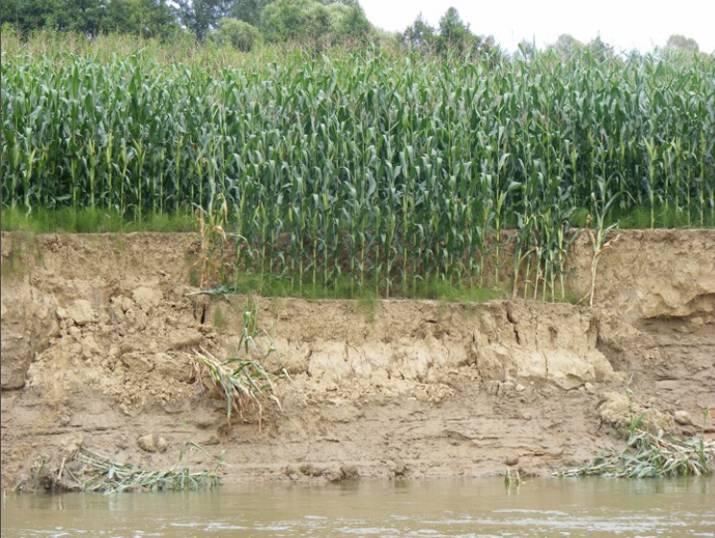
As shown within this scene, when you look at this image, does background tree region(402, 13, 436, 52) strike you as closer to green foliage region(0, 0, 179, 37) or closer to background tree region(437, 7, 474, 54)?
background tree region(437, 7, 474, 54)

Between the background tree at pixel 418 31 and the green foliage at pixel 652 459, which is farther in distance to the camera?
the background tree at pixel 418 31

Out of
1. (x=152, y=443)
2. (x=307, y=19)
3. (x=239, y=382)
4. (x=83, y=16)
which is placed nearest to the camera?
(x=152, y=443)

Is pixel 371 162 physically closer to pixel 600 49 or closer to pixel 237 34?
pixel 600 49

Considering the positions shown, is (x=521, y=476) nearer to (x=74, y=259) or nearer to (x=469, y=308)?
(x=469, y=308)

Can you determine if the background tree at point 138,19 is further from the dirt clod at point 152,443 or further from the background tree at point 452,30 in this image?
the dirt clod at point 152,443

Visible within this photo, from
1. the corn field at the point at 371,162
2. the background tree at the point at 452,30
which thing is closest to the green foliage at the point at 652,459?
the corn field at the point at 371,162

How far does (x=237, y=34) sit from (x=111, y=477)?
952 inches

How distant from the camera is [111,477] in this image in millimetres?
11609

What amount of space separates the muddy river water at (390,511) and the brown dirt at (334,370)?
871 millimetres

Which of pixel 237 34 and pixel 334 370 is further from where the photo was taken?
pixel 237 34

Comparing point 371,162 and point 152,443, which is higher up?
point 371,162

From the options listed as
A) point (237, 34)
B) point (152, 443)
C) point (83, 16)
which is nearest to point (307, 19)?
point (237, 34)

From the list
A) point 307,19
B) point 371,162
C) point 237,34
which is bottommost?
point 371,162

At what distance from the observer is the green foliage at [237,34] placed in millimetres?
31792
